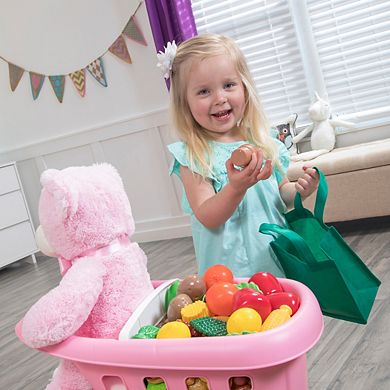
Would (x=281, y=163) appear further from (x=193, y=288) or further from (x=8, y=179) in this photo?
(x=8, y=179)

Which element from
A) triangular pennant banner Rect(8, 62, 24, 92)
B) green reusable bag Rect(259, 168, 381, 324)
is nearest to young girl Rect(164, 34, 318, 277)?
green reusable bag Rect(259, 168, 381, 324)

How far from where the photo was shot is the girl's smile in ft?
4.08

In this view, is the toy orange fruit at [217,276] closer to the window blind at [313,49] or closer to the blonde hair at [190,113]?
the blonde hair at [190,113]

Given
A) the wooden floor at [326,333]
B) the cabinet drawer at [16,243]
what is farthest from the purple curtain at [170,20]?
the cabinet drawer at [16,243]

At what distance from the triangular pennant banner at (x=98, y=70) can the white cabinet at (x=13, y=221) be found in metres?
0.97

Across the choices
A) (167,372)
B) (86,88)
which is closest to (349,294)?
(167,372)

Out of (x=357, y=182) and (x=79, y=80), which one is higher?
(x=79, y=80)

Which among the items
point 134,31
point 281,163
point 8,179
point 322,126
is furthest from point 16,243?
point 281,163

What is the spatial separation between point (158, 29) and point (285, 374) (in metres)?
3.08

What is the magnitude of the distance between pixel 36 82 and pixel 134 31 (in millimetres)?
1014

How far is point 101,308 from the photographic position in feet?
3.10

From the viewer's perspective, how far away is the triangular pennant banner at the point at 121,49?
3.78 meters

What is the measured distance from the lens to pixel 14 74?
4336 mm

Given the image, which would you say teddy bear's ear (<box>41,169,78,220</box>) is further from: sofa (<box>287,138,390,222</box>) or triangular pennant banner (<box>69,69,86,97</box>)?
triangular pennant banner (<box>69,69,86,97</box>)
